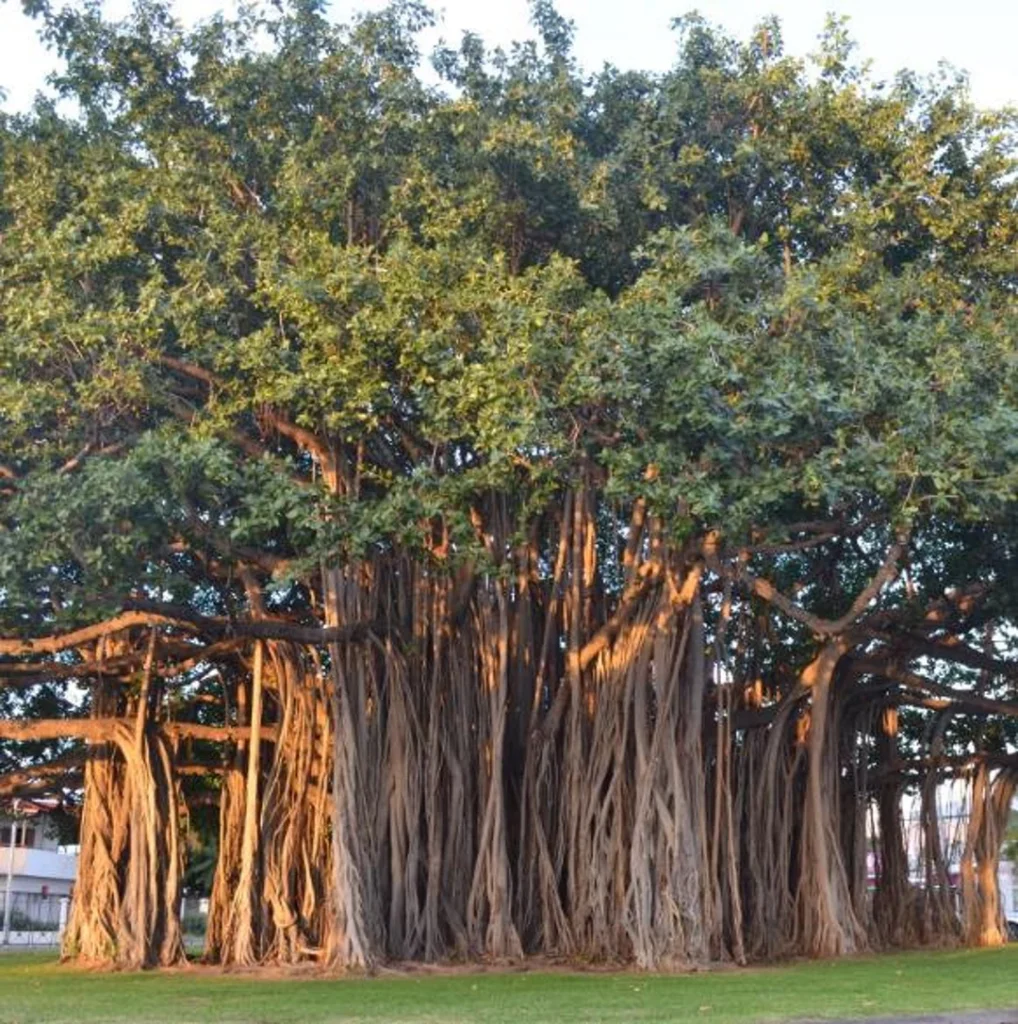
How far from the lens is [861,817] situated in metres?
15.8

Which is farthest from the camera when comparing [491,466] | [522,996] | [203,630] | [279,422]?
[203,630]

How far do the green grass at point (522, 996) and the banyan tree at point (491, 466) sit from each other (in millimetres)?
1154

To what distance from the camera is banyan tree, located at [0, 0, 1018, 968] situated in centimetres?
995

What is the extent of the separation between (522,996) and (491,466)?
10.7ft

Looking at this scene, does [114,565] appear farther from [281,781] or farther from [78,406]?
[281,781]

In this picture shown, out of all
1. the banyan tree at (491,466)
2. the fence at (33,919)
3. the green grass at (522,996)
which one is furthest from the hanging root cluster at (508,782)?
the fence at (33,919)

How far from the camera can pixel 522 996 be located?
372 inches

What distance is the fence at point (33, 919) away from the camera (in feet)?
111

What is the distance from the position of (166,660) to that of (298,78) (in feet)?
19.0

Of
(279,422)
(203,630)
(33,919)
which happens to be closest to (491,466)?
(279,422)

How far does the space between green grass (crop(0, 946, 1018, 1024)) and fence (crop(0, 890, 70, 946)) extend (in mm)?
18477

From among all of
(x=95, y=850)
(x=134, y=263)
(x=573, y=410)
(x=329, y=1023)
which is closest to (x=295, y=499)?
(x=573, y=410)

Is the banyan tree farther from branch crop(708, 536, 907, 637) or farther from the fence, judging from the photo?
the fence

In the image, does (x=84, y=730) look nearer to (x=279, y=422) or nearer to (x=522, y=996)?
(x=279, y=422)
